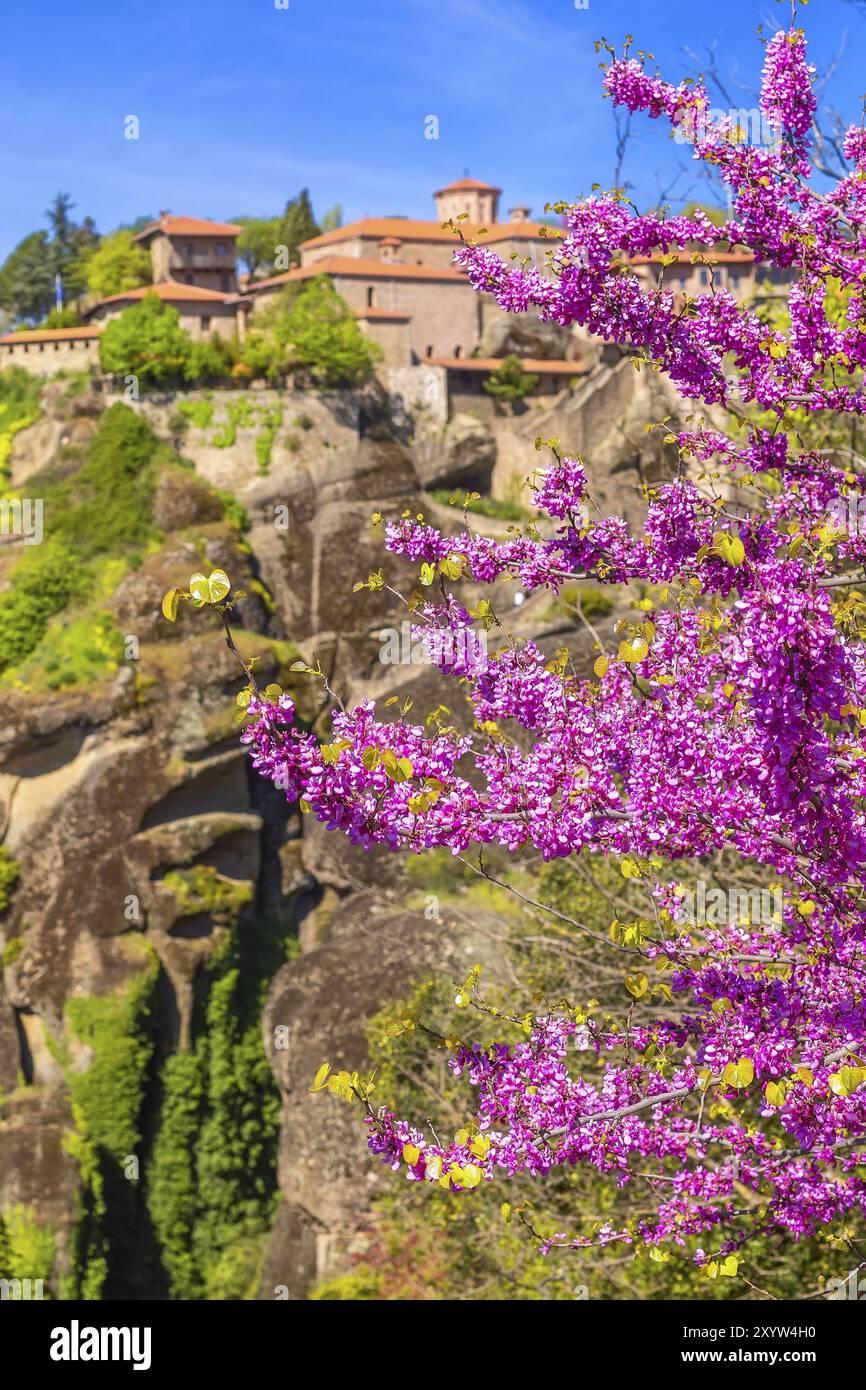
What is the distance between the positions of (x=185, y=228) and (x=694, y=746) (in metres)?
56.5

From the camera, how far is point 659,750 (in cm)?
755

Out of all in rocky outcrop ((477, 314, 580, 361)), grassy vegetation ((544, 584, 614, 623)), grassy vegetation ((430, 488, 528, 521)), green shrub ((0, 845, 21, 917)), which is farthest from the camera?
rocky outcrop ((477, 314, 580, 361))

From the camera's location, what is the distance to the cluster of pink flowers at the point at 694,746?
6.62 meters

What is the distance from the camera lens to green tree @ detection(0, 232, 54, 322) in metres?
68.7

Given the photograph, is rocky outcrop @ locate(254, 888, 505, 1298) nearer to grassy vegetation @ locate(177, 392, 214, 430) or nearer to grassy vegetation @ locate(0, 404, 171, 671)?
grassy vegetation @ locate(0, 404, 171, 671)

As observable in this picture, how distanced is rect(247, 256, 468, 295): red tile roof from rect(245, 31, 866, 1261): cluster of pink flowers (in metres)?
47.0

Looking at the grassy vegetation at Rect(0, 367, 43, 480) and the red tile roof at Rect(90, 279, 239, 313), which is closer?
the grassy vegetation at Rect(0, 367, 43, 480)

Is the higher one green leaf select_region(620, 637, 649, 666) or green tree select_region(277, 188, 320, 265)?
green tree select_region(277, 188, 320, 265)

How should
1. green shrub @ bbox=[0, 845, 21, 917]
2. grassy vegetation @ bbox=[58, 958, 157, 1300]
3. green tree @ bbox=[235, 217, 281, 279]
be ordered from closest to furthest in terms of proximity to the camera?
1. grassy vegetation @ bbox=[58, 958, 157, 1300]
2. green shrub @ bbox=[0, 845, 21, 917]
3. green tree @ bbox=[235, 217, 281, 279]

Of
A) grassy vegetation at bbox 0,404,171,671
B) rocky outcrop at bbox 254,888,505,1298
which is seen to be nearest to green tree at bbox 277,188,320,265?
grassy vegetation at bbox 0,404,171,671

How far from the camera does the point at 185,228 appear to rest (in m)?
59.8

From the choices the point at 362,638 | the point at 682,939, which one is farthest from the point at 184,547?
the point at 682,939
